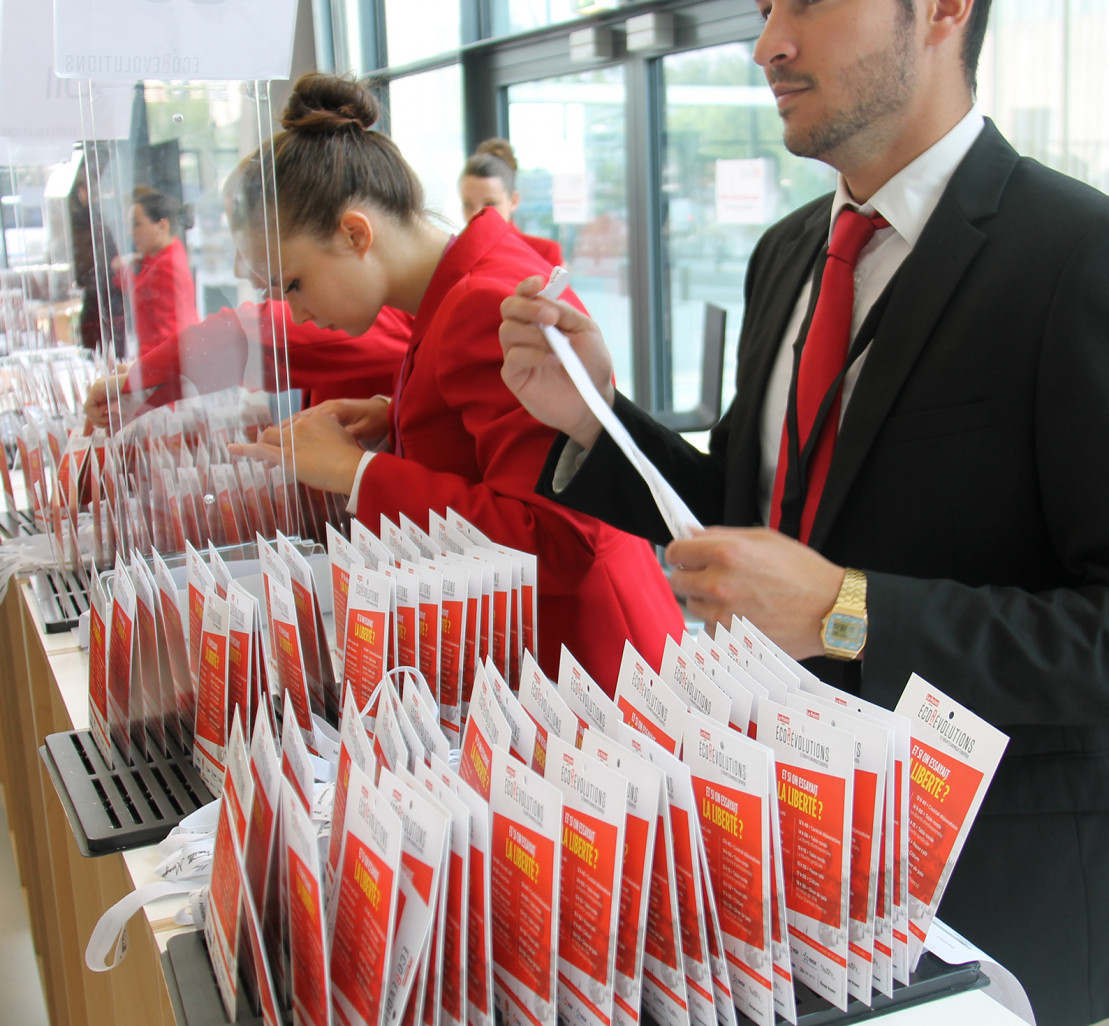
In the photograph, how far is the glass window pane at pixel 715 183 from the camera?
4.67m

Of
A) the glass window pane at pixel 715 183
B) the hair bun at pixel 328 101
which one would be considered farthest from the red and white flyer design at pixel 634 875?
the glass window pane at pixel 715 183

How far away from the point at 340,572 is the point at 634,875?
2.31 ft

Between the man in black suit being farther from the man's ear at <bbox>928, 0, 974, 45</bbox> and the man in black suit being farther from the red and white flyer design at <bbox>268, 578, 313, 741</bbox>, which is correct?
the red and white flyer design at <bbox>268, 578, 313, 741</bbox>

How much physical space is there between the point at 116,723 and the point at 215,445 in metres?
0.67

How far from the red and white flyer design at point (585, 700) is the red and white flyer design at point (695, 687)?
0.06m

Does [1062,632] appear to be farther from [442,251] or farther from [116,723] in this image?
[442,251]

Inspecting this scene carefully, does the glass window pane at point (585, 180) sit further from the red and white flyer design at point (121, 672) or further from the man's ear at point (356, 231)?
the red and white flyer design at point (121, 672)

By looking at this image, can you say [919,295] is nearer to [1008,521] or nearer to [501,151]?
[1008,521]

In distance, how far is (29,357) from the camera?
3.14 m

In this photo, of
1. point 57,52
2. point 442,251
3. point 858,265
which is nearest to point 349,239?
point 442,251

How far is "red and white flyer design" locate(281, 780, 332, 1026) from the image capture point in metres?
0.80

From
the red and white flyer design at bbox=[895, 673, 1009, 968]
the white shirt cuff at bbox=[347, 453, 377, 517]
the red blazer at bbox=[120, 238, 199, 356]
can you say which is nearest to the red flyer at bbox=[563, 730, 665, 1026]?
the red and white flyer design at bbox=[895, 673, 1009, 968]

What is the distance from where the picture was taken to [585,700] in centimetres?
100

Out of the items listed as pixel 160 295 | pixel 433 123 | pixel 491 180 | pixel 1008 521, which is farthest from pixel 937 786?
pixel 433 123
